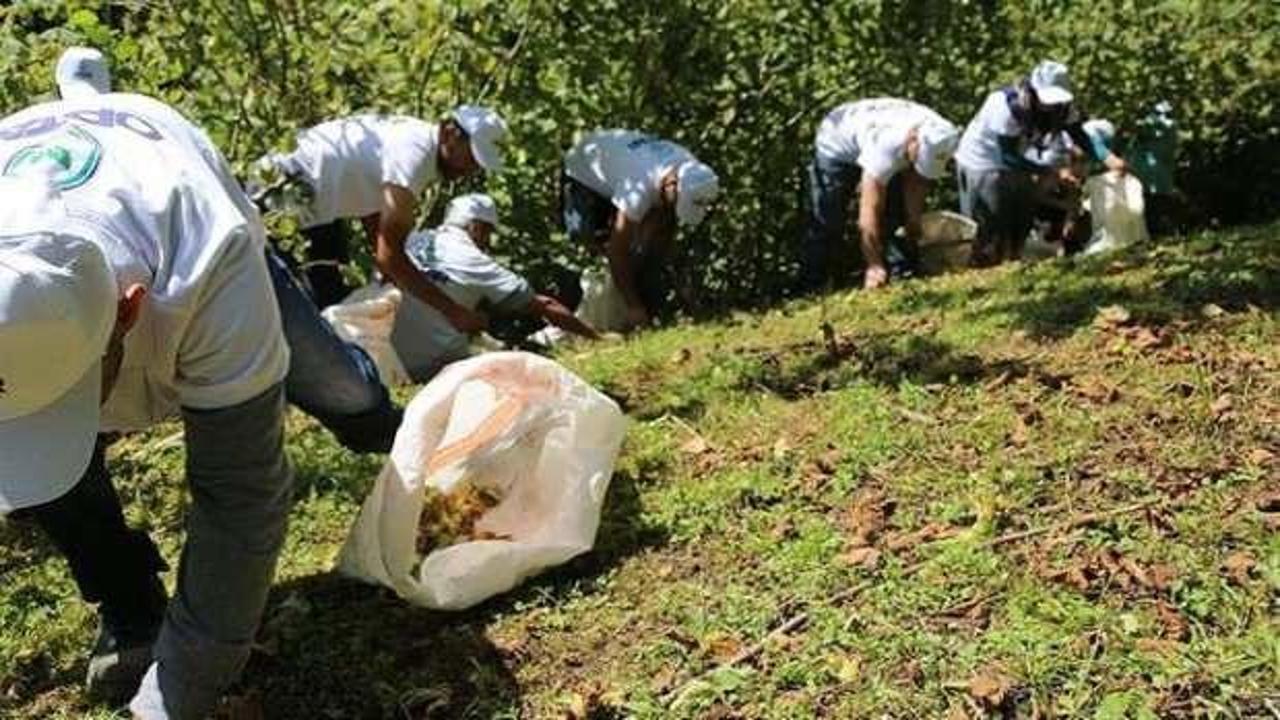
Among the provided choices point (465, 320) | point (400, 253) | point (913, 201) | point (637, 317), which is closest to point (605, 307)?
point (637, 317)

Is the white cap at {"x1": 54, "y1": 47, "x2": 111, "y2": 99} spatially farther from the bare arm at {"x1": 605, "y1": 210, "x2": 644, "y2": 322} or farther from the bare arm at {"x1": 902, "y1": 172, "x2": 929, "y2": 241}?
the bare arm at {"x1": 902, "y1": 172, "x2": 929, "y2": 241}

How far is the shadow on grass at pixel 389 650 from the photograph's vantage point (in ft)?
9.87

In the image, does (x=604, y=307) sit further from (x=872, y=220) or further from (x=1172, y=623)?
(x=1172, y=623)

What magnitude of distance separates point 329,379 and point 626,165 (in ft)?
11.8

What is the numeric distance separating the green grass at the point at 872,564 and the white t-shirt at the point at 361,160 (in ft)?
4.35

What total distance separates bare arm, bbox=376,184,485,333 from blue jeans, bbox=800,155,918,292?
252cm

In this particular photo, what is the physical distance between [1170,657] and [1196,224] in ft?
23.1

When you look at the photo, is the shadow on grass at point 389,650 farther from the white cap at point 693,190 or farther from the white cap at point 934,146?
the white cap at point 934,146

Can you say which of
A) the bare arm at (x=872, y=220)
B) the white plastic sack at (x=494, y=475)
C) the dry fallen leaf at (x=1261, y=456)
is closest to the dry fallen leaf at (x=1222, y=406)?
the dry fallen leaf at (x=1261, y=456)

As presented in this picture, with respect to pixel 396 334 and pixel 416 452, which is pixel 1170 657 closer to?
pixel 416 452

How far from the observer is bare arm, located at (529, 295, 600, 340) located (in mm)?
6422

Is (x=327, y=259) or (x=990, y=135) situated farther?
(x=990, y=135)

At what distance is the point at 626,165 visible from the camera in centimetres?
679

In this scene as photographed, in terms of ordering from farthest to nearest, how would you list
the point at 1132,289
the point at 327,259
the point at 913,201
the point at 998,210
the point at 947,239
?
the point at 947,239 → the point at 998,210 → the point at 913,201 → the point at 327,259 → the point at 1132,289
